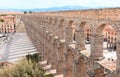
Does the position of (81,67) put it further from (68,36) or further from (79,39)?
(68,36)

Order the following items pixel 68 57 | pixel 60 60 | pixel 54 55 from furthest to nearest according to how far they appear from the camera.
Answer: pixel 54 55 < pixel 60 60 < pixel 68 57

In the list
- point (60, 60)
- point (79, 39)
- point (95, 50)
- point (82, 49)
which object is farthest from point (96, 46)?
point (60, 60)

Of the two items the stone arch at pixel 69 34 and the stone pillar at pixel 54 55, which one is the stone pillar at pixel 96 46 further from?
the stone pillar at pixel 54 55

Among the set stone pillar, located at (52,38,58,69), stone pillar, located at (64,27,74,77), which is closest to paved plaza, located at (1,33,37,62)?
stone pillar, located at (52,38,58,69)

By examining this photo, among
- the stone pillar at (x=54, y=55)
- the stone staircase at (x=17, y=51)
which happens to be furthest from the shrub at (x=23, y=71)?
the stone staircase at (x=17, y=51)

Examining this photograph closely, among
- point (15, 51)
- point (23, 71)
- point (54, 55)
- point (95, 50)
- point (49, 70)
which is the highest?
point (95, 50)

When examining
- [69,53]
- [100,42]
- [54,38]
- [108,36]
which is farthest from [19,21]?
[100,42]

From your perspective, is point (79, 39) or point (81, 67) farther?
point (81, 67)

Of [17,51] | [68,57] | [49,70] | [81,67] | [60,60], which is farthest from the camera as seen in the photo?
[17,51]

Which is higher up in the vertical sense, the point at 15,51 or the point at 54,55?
the point at 54,55

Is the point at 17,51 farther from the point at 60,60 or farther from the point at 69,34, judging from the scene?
the point at 69,34

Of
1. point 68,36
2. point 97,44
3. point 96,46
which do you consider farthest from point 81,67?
point 68,36

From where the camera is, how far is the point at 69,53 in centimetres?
2958

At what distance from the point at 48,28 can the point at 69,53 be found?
539 inches
